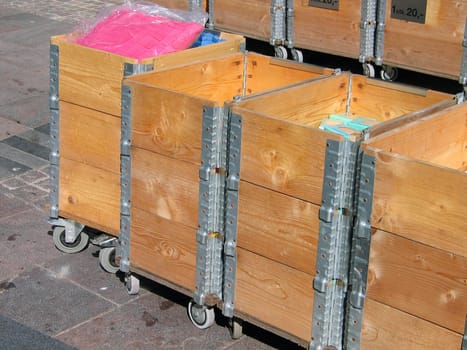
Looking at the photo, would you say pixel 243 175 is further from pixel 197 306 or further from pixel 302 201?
pixel 197 306

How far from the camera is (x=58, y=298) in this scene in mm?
6465

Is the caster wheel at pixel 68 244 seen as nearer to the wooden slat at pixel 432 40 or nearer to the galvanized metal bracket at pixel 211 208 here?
the galvanized metal bracket at pixel 211 208

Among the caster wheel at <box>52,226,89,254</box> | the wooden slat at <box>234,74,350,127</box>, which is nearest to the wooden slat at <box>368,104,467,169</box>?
the wooden slat at <box>234,74,350,127</box>

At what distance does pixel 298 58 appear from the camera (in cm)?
898

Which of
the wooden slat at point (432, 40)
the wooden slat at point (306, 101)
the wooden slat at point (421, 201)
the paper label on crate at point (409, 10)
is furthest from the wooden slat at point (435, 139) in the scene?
the paper label on crate at point (409, 10)

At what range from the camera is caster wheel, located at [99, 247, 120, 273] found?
6.73 meters

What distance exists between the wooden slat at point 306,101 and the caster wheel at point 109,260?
182cm

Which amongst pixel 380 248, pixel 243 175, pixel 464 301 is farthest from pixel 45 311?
pixel 464 301

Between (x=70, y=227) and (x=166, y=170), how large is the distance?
5.03ft

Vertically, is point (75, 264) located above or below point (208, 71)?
below

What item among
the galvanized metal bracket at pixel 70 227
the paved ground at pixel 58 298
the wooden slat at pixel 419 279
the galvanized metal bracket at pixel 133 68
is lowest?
the paved ground at pixel 58 298

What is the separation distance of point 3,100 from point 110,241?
456cm

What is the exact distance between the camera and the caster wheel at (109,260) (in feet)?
22.1

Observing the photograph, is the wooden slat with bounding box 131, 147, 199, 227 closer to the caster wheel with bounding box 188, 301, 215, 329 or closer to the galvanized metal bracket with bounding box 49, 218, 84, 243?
the caster wheel with bounding box 188, 301, 215, 329
